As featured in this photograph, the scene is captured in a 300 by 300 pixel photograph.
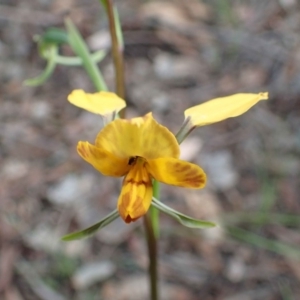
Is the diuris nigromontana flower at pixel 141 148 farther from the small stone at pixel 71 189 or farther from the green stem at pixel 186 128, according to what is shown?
the small stone at pixel 71 189

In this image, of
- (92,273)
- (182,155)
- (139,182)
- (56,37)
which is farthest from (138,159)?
(182,155)

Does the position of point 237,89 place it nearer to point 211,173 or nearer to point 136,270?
point 211,173

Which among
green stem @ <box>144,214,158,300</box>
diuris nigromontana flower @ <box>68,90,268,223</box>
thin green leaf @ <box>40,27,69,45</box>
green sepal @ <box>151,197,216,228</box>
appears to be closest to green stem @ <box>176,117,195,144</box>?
diuris nigromontana flower @ <box>68,90,268,223</box>

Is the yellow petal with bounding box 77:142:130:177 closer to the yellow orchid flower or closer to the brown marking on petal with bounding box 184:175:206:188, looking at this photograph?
the yellow orchid flower

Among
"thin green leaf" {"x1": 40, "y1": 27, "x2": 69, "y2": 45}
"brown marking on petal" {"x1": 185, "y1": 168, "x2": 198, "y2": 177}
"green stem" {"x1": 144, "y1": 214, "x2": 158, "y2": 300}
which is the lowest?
"green stem" {"x1": 144, "y1": 214, "x2": 158, "y2": 300}

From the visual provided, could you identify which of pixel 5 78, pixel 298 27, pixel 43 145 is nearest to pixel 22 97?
pixel 5 78

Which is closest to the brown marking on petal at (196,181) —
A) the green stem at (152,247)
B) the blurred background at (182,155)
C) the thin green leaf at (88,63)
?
the green stem at (152,247)
